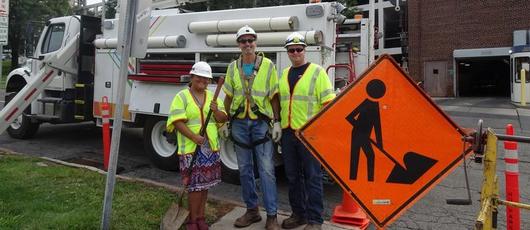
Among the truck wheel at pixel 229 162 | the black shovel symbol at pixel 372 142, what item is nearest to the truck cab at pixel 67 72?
the truck wheel at pixel 229 162

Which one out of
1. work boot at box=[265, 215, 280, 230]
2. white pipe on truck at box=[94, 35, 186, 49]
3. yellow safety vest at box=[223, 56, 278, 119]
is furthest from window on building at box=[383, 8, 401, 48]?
work boot at box=[265, 215, 280, 230]

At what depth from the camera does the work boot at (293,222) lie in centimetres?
471

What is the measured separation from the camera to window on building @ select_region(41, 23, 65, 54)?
9516 millimetres

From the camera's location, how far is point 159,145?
7.91 meters

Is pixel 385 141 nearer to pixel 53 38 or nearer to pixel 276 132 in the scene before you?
pixel 276 132

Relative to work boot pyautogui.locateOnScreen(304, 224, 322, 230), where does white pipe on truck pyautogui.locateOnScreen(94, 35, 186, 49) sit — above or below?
above

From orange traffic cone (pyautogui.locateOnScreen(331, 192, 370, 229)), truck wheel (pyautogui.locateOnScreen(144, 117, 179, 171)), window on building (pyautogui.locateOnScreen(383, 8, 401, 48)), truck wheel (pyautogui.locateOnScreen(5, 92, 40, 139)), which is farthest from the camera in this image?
window on building (pyautogui.locateOnScreen(383, 8, 401, 48))

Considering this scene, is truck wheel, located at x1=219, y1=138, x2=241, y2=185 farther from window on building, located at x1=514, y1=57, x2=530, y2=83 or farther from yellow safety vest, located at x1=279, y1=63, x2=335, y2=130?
window on building, located at x1=514, y1=57, x2=530, y2=83

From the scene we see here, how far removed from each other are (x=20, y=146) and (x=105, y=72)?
2797mm

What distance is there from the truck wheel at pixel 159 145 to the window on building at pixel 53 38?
3.04m

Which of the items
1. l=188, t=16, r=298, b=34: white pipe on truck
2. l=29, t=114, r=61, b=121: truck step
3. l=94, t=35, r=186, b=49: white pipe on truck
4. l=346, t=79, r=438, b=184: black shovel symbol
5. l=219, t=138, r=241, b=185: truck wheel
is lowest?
l=219, t=138, r=241, b=185: truck wheel

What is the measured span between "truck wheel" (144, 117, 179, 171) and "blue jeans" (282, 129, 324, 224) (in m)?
3.51

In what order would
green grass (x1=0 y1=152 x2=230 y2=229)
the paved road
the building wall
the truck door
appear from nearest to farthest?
green grass (x1=0 y1=152 x2=230 y2=229)
the paved road
the truck door
the building wall

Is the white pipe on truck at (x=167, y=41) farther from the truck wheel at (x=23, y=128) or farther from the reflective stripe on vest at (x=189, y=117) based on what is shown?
the truck wheel at (x=23, y=128)
